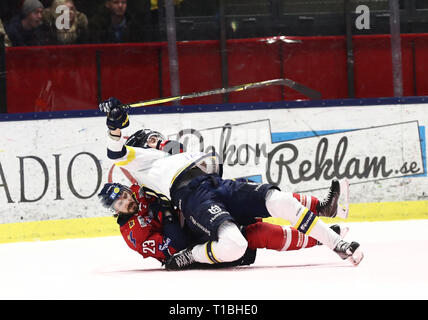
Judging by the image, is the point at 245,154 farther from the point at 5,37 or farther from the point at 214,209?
the point at 214,209

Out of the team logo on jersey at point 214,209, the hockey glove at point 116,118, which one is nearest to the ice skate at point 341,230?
the team logo on jersey at point 214,209

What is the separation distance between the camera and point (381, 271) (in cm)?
411

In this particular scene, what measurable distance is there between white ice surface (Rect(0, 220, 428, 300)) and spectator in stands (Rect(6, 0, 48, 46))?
2.04 m

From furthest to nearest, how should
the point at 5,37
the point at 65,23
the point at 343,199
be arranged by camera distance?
the point at 65,23, the point at 5,37, the point at 343,199

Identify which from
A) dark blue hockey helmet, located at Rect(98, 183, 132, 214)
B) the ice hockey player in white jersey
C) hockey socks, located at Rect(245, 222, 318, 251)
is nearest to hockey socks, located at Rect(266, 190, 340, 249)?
the ice hockey player in white jersey

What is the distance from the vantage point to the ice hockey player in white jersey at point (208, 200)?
4.27 meters

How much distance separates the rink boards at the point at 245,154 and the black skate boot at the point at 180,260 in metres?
2.08

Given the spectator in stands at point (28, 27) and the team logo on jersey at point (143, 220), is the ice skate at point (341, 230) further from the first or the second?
the spectator in stands at point (28, 27)

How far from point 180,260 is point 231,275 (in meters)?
0.39

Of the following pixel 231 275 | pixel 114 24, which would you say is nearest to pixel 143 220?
pixel 231 275

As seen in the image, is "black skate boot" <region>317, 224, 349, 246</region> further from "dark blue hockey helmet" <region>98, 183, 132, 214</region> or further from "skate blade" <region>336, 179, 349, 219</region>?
"dark blue hockey helmet" <region>98, 183, 132, 214</region>

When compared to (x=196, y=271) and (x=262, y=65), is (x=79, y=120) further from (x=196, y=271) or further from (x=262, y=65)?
(x=196, y=271)

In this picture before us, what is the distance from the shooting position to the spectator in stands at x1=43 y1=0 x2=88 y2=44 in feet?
23.5

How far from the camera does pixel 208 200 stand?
4.41m
